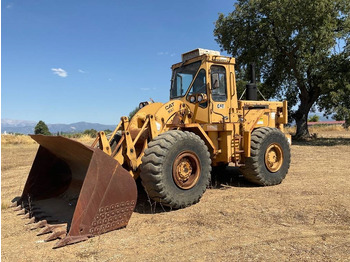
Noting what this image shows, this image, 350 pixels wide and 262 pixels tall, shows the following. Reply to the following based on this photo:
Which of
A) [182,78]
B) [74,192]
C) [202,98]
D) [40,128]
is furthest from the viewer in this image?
[40,128]

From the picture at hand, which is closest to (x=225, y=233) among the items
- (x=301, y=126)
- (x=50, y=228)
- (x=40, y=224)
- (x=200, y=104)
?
(x=50, y=228)

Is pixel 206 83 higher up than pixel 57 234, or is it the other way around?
pixel 206 83

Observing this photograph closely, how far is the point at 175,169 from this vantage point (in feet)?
16.0

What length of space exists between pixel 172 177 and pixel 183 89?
8.33 feet

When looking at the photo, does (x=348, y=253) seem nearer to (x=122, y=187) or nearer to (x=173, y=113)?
(x=122, y=187)

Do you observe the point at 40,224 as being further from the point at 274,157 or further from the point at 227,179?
the point at 274,157

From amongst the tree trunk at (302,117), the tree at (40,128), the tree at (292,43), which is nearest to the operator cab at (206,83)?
the tree at (292,43)

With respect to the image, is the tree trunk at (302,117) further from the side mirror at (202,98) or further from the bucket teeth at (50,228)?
the bucket teeth at (50,228)

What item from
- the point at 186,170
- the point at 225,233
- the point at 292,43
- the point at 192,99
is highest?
the point at 292,43

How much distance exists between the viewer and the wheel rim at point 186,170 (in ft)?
16.1

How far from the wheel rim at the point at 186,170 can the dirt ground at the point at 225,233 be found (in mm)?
465

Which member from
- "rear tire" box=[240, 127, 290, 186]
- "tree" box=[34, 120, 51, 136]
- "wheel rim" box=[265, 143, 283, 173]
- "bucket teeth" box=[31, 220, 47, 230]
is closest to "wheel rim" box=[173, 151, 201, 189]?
"rear tire" box=[240, 127, 290, 186]

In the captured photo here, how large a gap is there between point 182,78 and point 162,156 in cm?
270

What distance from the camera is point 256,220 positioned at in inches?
175
